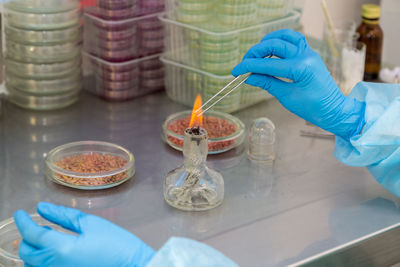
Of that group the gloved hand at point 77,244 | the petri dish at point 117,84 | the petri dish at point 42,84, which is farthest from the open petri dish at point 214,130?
the gloved hand at point 77,244

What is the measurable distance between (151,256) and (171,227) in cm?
20

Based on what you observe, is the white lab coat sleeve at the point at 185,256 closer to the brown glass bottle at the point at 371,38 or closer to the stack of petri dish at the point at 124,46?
the stack of petri dish at the point at 124,46

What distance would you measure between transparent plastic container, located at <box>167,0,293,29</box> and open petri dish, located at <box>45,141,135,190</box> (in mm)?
507

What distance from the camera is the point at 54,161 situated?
1511mm

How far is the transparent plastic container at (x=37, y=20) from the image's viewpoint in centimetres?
173

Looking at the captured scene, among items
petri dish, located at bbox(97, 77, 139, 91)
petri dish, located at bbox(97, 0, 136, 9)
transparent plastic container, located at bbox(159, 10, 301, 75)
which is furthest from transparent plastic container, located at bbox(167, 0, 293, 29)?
petri dish, located at bbox(97, 77, 139, 91)

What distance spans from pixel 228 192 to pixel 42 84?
0.72m

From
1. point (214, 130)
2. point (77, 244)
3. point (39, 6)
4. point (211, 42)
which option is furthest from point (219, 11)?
point (77, 244)

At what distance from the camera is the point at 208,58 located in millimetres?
1810

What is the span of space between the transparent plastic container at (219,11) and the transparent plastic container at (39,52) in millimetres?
348

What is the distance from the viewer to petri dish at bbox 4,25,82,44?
5.76ft

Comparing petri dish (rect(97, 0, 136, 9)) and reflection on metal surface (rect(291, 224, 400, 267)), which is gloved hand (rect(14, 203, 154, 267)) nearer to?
reflection on metal surface (rect(291, 224, 400, 267))

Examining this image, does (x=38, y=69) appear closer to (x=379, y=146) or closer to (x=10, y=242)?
(x=10, y=242)

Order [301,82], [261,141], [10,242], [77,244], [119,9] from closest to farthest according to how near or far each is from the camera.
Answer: [77,244] → [10,242] → [301,82] → [261,141] → [119,9]
